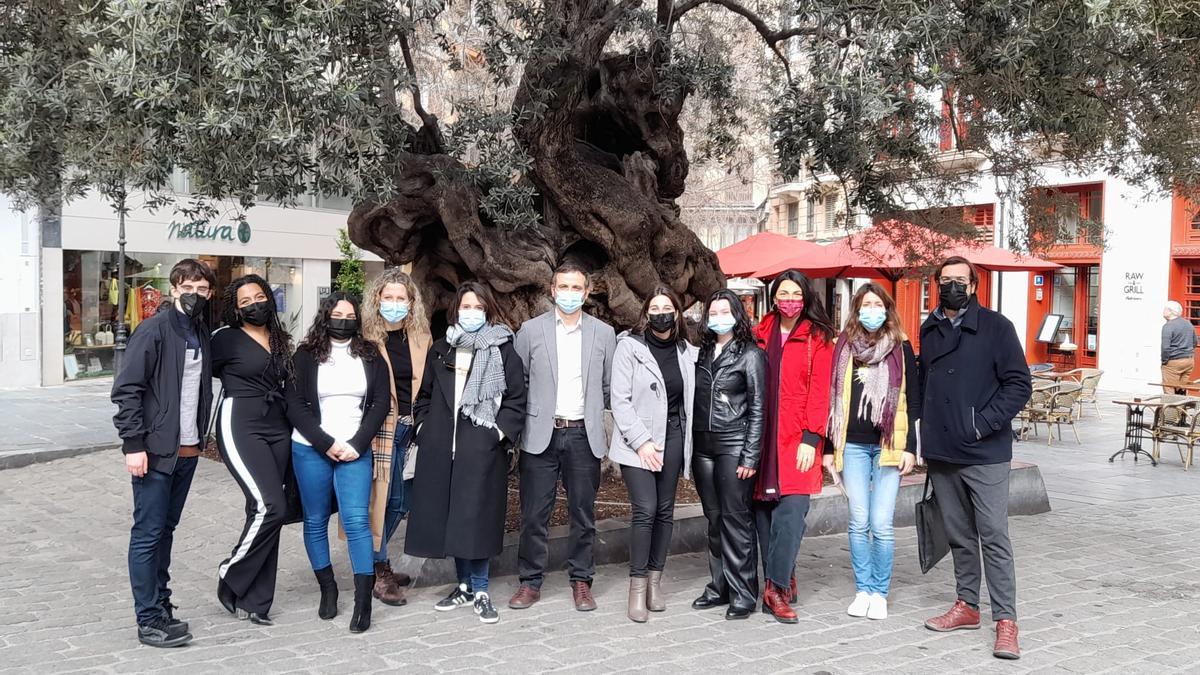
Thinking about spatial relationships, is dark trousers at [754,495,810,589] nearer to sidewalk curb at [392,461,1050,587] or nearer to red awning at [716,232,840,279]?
sidewalk curb at [392,461,1050,587]

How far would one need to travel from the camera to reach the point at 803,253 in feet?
49.0

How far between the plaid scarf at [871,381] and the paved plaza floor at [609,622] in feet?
3.77

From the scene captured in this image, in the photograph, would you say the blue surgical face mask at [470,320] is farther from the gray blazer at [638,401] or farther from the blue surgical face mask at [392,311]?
the gray blazer at [638,401]

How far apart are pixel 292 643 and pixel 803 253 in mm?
11414

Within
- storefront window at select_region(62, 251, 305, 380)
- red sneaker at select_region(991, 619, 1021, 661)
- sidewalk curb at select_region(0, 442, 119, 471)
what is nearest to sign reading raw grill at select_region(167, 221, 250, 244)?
storefront window at select_region(62, 251, 305, 380)

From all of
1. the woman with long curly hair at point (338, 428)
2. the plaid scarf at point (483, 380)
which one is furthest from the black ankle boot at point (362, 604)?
the plaid scarf at point (483, 380)

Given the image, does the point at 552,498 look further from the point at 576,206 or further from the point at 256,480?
the point at 576,206

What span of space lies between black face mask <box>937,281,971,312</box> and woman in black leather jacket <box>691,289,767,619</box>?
1053mm

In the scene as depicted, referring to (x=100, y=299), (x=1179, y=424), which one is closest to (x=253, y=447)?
(x=1179, y=424)

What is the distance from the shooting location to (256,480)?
16.8 feet

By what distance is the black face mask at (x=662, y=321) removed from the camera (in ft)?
18.0

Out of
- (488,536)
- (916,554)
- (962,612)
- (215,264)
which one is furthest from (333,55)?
(215,264)

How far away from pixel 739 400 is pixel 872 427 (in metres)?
0.77

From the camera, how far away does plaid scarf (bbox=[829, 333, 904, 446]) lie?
5379 millimetres
